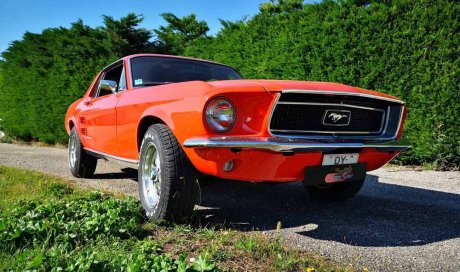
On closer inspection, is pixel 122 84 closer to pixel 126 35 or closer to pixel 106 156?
pixel 106 156

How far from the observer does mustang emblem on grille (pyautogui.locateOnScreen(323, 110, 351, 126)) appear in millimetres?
3043

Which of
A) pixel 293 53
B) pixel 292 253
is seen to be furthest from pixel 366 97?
pixel 293 53

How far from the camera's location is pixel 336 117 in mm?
3080

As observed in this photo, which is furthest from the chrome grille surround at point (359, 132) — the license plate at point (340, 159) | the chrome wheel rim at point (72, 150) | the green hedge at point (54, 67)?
the green hedge at point (54, 67)

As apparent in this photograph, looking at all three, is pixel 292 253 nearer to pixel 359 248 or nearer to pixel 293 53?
pixel 359 248

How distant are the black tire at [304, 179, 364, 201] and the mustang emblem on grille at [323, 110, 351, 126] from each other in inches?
40.5

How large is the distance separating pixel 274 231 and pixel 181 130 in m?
1.02

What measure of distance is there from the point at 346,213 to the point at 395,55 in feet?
12.3

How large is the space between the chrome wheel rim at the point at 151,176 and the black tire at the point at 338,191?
1780 millimetres

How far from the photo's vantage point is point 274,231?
3012mm

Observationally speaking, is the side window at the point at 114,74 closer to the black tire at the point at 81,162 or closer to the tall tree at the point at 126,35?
the black tire at the point at 81,162

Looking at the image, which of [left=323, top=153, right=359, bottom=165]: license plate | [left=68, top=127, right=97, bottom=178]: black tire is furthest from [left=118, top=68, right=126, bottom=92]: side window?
[left=323, top=153, right=359, bottom=165]: license plate

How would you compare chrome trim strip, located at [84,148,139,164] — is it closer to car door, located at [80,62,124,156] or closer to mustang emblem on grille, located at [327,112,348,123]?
car door, located at [80,62,124,156]

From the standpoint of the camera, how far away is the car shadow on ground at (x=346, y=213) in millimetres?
3062
